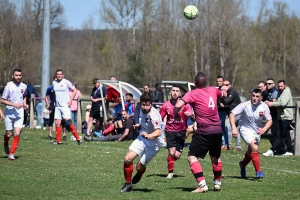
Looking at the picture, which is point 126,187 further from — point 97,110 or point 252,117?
point 97,110

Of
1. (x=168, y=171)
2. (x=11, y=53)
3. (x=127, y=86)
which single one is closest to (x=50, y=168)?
(x=168, y=171)

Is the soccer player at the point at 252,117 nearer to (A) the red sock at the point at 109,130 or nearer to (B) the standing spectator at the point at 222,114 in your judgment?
(B) the standing spectator at the point at 222,114

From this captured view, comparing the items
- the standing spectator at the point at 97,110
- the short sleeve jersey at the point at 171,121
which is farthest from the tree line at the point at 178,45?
the short sleeve jersey at the point at 171,121

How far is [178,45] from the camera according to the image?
64.3m

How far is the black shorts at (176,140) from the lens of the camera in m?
13.5

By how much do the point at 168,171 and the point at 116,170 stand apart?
1.11m

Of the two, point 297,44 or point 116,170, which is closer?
point 116,170

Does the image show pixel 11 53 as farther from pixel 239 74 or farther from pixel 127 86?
pixel 127 86

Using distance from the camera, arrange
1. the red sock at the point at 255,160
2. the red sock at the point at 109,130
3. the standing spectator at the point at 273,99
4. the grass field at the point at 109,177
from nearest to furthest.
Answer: the grass field at the point at 109,177 → the red sock at the point at 255,160 → the standing spectator at the point at 273,99 → the red sock at the point at 109,130

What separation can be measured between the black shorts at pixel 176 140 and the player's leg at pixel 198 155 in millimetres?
2416

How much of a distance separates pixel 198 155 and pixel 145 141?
892 millimetres

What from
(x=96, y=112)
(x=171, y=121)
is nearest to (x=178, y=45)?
(x=96, y=112)

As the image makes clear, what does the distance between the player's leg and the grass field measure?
0.21 m

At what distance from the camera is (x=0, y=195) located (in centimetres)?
1027
